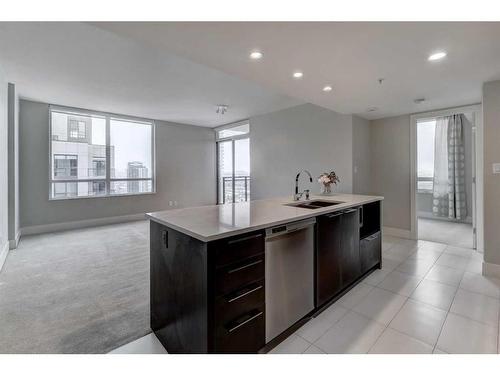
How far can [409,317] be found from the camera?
195cm

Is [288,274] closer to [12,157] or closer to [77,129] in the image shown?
[12,157]

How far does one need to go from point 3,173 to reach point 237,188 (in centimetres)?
504

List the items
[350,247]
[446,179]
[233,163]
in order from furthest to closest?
1. [233,163]
2. [446,179]
3. [350,247]

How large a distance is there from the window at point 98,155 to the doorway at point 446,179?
21.4 ft

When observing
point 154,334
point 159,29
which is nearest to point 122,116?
point 159,29

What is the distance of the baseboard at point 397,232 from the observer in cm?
434

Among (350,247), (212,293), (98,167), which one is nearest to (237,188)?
(98,167)

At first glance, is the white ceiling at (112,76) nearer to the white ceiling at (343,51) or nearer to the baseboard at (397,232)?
the white ceiling at (343,51)

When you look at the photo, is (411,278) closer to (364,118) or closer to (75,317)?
(364,118)

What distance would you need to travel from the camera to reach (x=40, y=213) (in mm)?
4852

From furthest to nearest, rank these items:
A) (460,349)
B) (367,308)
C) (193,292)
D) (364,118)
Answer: (364,118)
(367,308)
(460,349)
(193,292)

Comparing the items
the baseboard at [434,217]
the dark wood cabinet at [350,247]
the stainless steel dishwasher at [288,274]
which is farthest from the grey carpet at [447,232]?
the stainless steel dishwasher at [288,274]

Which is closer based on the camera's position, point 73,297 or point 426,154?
point 73,297

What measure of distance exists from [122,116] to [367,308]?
6.39m
